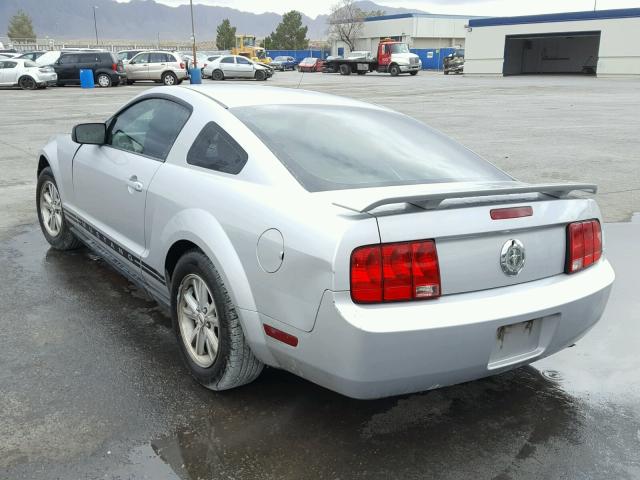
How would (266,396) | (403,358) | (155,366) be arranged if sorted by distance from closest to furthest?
(403,358) → (266,396) → (155,366)

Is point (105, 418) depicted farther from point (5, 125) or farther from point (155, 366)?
point (5, 125)

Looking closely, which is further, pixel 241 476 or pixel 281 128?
pixel 281 128

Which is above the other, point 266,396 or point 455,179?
point 455,179

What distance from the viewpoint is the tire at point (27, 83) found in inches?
1152

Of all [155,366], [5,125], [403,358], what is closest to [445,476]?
[403,358]

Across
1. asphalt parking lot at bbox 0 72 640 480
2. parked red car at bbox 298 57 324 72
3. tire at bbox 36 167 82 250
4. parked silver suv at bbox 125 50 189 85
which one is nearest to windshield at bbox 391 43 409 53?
parked red car at bbox 298 57 324 72

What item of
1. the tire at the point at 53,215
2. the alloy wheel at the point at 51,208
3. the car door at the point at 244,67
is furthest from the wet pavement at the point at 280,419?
the car door at the point at 244,67

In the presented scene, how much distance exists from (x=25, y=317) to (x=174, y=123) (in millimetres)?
1602

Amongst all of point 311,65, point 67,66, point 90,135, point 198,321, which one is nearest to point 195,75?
point 67,66

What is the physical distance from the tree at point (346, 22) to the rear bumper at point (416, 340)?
92.8 metres

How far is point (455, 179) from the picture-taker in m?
3.23

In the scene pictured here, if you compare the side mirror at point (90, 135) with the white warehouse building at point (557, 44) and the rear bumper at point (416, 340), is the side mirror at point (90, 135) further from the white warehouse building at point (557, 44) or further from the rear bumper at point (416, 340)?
the white warehouse building at point (557, 44)

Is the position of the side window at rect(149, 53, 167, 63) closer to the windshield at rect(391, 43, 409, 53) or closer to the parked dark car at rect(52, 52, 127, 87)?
the parked dark car at rect(52, 52, 127, 87)

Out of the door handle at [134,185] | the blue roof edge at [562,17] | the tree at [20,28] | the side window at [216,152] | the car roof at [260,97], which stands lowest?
the door handle at [134,185]
